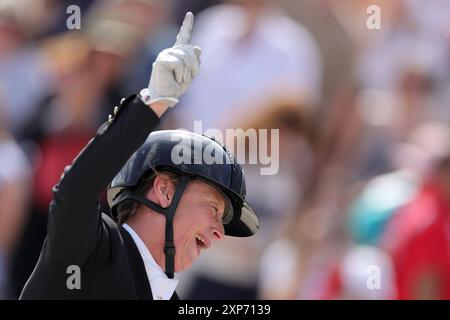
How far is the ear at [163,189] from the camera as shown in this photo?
4.23 meters

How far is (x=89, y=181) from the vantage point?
11.9 ft

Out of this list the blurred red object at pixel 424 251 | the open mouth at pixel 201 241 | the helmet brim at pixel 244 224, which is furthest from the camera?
the blurred red object at pixel 424 251

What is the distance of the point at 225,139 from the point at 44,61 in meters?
1.97

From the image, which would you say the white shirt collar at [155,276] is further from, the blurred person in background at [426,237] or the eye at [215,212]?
the blurred person in background at [426,237]

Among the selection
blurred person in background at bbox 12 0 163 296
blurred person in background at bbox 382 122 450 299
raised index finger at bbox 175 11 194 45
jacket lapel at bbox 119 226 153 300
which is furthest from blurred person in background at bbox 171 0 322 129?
raised index finger at bbox 175 11 194 45

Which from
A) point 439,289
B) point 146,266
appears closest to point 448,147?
point 439,289

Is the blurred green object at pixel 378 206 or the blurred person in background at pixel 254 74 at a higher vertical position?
the blurred person in background at pixel 254 74

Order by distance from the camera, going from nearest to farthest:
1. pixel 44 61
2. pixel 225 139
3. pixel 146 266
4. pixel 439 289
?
pixel 146 266
pixel 439 289
pixel 225 139
pixel 44 61

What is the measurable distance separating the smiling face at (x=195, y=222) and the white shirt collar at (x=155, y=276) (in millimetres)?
95

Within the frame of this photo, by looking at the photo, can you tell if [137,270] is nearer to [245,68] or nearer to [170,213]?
[170,213]

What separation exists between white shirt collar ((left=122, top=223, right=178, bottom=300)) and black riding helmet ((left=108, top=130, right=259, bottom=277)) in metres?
0.04

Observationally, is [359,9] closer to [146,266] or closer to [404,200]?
[404,200]

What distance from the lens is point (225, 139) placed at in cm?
770

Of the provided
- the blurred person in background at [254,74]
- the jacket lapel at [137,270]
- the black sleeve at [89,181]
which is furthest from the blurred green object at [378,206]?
the black sleeve at [89,181]
